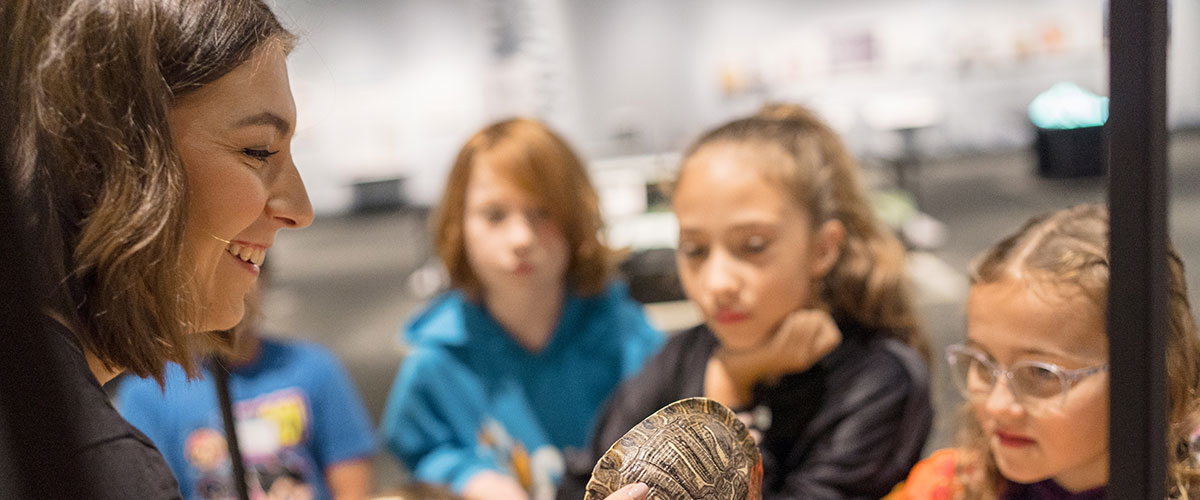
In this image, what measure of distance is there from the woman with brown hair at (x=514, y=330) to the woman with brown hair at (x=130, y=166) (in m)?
0.78

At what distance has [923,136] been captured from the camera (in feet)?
26.1

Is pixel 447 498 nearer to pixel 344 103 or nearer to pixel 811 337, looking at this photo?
pixel 811 337

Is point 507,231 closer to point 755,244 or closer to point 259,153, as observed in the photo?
point 755,244

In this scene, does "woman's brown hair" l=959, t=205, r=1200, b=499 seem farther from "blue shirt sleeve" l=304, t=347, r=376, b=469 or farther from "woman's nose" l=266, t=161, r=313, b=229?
"blue shirt sleeve" l=304, t=347, r=376, b=469

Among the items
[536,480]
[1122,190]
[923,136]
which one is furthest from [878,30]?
[1122,190]

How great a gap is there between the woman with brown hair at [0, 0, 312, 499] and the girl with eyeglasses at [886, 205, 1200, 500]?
24.7 inches

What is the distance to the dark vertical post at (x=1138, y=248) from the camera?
538 mm

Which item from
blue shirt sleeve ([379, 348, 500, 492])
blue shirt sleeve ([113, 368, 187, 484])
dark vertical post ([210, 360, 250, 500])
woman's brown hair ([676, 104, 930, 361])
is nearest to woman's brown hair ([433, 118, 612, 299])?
blue shirt sleeve ([379, 348, 500, 492])

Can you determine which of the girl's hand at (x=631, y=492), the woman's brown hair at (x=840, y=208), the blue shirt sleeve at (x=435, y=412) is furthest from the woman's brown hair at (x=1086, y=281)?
the blue shirt sleeve at (x=435, y=412)

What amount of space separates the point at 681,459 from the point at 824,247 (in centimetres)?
43

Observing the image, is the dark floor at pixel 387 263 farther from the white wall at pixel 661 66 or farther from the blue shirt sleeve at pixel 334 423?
the blue shirt sleeve at pixel 334 423

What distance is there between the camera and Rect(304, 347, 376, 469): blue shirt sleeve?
1610 millimetres

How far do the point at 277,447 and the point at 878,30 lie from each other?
6591 millimetres

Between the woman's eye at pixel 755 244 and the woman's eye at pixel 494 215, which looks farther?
the woman's eye at pixel 494 215
